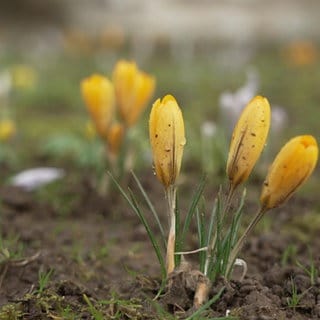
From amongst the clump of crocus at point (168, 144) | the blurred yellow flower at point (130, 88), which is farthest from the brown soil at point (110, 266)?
the blurred yellow flower at point (130, 88)

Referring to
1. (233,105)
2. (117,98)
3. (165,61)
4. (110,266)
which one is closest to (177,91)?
(165,61)

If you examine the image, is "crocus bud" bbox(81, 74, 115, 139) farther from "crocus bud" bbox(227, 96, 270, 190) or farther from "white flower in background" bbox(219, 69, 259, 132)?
"crocus bud" bbox(227, 96, 270, 190)

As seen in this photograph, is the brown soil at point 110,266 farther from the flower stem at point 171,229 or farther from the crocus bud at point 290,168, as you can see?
the crocus bud at point 290,168

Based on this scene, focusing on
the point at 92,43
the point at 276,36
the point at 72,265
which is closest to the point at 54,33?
the point at 92,43

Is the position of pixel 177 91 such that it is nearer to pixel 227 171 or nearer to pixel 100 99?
pixel 100 99

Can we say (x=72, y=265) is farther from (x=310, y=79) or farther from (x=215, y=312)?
(x=310, y=79)

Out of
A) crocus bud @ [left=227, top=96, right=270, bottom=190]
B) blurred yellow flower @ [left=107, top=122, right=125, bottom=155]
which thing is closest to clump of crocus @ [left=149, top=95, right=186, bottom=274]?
crocus bud @ [left=227, top=96, right=270, bottom=190]

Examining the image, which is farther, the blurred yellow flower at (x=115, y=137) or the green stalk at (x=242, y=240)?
the blurred yellow flower at (x=115, y=137)
